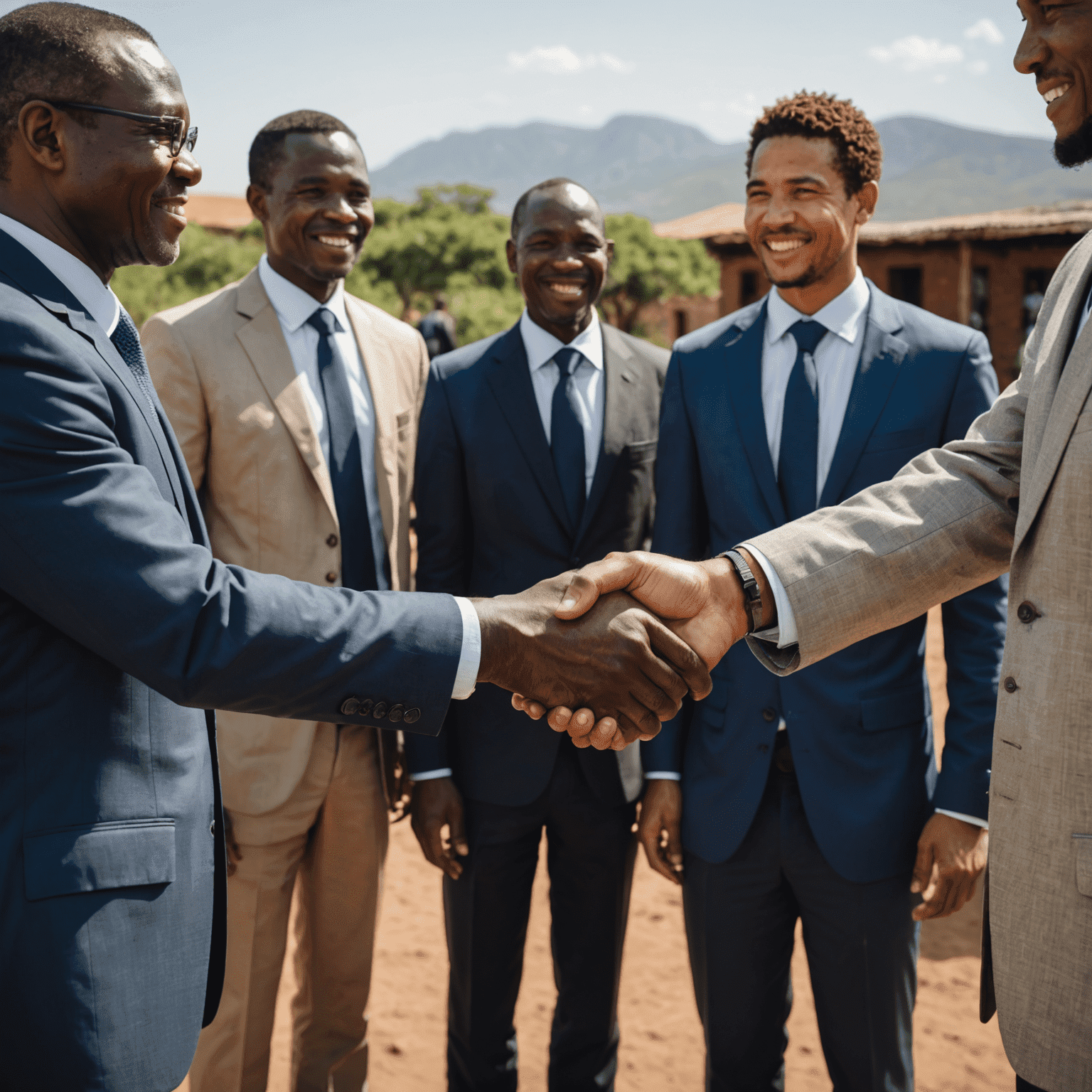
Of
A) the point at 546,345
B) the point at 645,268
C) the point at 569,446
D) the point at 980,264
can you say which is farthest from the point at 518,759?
the point at 645,268

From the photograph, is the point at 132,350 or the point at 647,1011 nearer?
the point at 132,350

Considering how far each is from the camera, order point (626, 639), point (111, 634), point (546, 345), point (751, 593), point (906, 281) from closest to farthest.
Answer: point (111, 634) → point (751, 593) → point (626, 639) → point (546, 345) → point (906, 281)

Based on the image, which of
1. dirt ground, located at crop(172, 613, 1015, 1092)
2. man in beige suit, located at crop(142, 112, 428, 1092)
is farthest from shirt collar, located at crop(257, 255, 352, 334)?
dirt ground, located at crop(172, 613, 1015, 1092)

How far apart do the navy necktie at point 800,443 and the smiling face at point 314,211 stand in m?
1.54

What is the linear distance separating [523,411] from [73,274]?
154cm

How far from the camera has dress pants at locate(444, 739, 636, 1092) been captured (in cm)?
319

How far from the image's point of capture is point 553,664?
2.56m

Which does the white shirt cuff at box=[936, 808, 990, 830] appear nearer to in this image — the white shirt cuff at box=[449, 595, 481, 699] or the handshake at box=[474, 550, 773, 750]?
the handshake at box=[474, 550, 773, 750]

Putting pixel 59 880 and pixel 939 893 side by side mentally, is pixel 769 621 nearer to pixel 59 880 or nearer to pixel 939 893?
pixel 939 893

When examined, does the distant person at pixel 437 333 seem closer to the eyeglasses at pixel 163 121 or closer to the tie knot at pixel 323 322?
the tie knot at pixel 323 322

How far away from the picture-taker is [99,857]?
1.80 m

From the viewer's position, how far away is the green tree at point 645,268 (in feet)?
119

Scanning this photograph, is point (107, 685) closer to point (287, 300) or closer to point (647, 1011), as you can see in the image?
point (287, 300)

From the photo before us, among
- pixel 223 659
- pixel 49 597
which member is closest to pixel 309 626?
pixel 223 659
